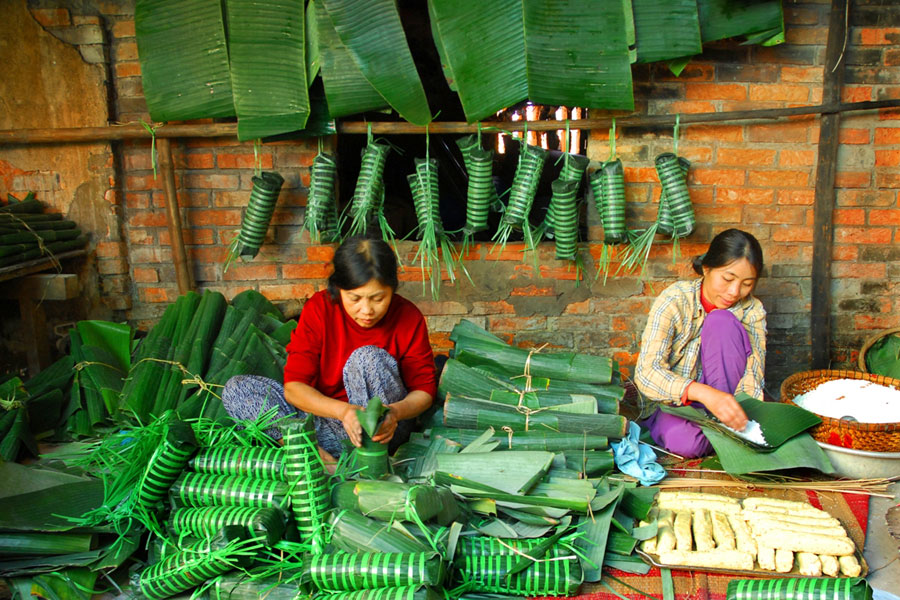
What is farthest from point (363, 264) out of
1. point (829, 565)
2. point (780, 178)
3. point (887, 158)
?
point (887, 158)

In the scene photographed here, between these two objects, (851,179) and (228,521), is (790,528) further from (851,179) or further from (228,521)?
(851,179)

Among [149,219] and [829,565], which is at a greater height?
[149,219]

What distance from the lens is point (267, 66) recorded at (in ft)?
11.0

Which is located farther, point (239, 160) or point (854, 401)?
point (239, 160)

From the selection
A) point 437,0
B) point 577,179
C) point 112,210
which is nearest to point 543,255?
point 577,179

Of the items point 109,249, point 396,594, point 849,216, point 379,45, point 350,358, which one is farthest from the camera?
point 109,249

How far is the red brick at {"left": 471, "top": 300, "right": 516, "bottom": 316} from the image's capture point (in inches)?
152

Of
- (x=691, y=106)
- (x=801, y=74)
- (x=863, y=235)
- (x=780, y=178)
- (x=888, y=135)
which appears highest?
(x=801, y=74)

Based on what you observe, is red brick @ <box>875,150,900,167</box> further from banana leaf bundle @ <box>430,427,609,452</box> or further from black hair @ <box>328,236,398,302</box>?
black hair @ <box>328,236,398,302</box>

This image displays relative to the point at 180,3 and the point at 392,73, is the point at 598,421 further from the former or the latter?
the point at 180,3

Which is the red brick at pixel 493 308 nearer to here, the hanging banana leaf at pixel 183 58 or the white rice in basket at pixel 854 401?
the white rice in basket at pixel 854 401

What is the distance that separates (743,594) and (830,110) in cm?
264

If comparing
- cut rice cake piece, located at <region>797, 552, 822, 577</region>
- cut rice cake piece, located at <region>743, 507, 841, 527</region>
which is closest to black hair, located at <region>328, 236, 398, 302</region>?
cut rice cake piece, located at <region>743, 507, 841, 527</region>

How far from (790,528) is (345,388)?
1.68 meters
